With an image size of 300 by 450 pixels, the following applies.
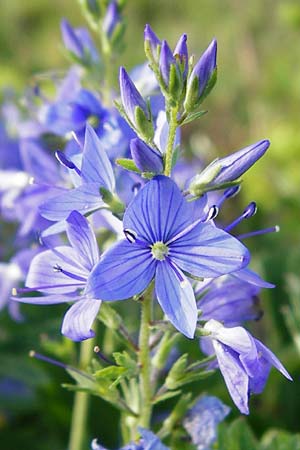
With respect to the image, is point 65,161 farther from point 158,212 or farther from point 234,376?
point 234,376

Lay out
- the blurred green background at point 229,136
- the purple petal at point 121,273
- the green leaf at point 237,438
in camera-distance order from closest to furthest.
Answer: the purple petal at point 121,273 → the green leaf at point 237,438 → the blurred green background at point 229,136

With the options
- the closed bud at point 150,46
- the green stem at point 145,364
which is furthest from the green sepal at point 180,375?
the closed bud at point 150,46

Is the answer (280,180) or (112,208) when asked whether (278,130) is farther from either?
(112,208)

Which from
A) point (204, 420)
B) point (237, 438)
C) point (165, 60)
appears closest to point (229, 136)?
point (237, 438)

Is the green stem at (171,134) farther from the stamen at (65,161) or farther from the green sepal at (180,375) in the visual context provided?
the green sepal at (180,375)

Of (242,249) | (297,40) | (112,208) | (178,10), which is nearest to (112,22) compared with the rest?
(112,208)

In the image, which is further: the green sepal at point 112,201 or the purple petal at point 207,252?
the green sepal at point 112,201

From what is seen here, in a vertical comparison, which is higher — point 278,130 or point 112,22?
point 278,130

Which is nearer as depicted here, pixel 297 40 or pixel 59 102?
pixel 59 102
